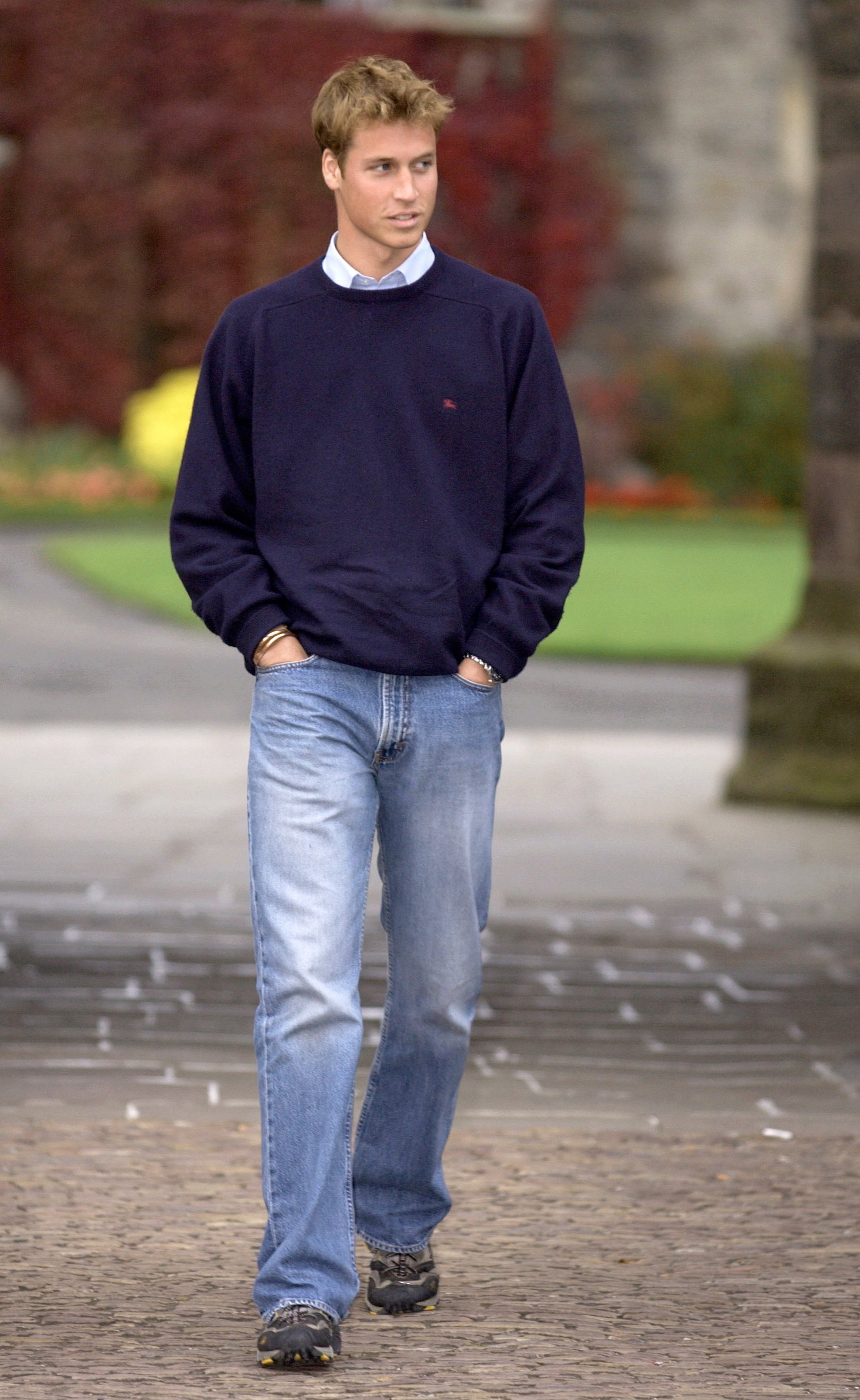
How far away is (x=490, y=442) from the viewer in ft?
12.1

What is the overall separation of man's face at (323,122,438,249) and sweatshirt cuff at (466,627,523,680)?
2.01 feet

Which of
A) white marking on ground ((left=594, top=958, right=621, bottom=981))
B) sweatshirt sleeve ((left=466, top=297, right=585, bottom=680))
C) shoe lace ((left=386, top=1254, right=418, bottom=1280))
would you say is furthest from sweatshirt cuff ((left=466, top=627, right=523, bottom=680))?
white marking on ground ((left=594, top=958, right=621, bottom=981))

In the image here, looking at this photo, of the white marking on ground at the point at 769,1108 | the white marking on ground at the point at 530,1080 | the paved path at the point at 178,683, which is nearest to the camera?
the white marking on ground at the point at 769,1108

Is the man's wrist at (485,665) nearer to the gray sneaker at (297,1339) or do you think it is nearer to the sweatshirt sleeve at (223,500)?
the sweatshirt sleeve at (223,500)

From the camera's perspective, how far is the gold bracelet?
3.61 meters

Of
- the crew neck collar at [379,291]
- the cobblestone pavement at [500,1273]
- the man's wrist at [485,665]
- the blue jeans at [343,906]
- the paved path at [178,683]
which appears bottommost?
the paved path at [178,683]

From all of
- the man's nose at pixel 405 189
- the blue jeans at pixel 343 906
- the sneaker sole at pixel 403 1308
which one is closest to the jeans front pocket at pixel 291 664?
the blue jeans at pixel 343 906

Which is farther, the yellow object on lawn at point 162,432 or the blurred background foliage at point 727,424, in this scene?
the blurred background foliage at point 727,424

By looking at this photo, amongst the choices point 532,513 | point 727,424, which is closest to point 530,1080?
point 532,513

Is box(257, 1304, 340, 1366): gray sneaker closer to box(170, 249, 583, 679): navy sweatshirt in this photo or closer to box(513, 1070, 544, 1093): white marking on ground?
box(170, 249, 583, 679): navy sweatshirt

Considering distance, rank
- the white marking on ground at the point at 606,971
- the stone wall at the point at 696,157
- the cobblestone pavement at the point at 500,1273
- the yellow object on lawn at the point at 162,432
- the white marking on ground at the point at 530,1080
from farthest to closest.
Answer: the stone wall at the point at 696,157 → the yellow object on lawn at the point at 162,432 → the white marking on ground at the point at 606,971 → the white marking on ground at the point at 530,1080 → the cobblestone pavement at the point at 500,1273

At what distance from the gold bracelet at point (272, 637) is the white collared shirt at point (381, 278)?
21.2 inches

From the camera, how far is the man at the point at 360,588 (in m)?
3.58

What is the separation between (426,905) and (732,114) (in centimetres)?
2625
